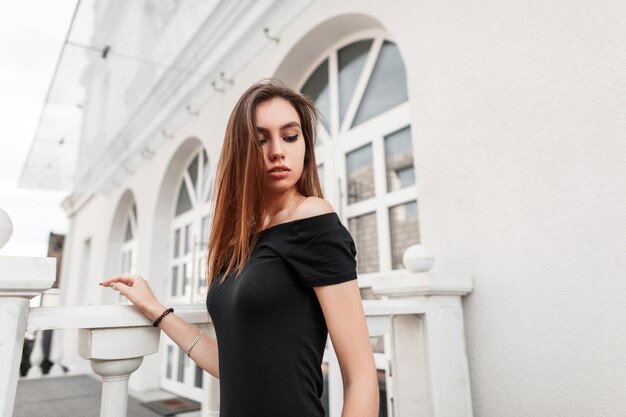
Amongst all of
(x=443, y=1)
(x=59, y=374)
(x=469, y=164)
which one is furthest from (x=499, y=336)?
(x=59, y=374)

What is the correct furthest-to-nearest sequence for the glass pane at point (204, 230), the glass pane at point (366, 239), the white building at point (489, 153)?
the glass pane at point (204, 230), the glass pane at point (366, 239), the white building at point (489, 153)

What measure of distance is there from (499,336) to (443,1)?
5.06ft

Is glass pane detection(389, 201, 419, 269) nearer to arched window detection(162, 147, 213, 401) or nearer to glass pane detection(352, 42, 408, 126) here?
glass pane detection(352, 42, 408, 126)

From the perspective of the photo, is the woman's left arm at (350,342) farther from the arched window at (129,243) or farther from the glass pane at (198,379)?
the arched window at (129,243)

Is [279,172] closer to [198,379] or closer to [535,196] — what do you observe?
[535,196]

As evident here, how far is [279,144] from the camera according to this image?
2.70 ft

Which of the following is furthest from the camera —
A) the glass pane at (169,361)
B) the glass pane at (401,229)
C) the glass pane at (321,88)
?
the glass pane at (169,361)

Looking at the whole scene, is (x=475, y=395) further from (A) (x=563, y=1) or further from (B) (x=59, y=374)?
(B) (x=59, y=374)

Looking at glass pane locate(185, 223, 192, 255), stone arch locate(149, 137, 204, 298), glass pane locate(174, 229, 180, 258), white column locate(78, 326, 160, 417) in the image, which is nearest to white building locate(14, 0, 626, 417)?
white column locate(78, 326, 160, 417)

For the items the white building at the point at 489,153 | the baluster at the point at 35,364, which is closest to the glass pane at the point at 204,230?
the white building at the point at 489,153

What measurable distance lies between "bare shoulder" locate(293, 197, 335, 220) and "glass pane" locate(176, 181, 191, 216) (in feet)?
14.3

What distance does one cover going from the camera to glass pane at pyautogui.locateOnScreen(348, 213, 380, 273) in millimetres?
2400

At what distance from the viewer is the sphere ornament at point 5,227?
735 millimetres

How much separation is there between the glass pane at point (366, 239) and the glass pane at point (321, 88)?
33.1 inches
